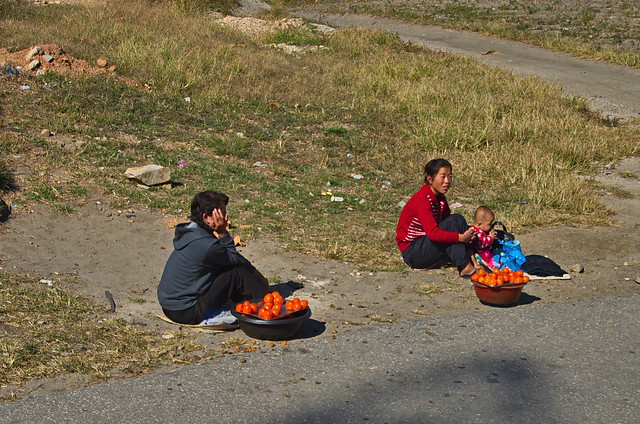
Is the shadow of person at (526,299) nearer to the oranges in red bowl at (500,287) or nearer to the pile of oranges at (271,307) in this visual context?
the oranges in red bowl at (500,287)

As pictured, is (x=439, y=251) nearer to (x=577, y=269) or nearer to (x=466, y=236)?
(x=466, y=236)

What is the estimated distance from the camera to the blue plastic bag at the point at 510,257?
7.32 meters

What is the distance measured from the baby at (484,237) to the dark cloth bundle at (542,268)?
1.20ft

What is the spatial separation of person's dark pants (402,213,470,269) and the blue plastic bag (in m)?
0.33

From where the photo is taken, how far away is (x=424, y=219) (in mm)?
7273

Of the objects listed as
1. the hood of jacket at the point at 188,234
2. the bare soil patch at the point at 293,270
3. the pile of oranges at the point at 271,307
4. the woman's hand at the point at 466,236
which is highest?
the hood of jacket at the point at 188,234

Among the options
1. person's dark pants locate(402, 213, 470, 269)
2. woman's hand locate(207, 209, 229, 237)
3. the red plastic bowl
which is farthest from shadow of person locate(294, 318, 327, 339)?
person's dark pants locate(402, 213, 470, 269)

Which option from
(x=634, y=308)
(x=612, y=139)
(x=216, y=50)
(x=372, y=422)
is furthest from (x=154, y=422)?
(x=216, y=50)

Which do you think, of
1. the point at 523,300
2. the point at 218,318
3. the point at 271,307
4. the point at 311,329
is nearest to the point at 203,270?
the point at 218,318

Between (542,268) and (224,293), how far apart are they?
2881 mm

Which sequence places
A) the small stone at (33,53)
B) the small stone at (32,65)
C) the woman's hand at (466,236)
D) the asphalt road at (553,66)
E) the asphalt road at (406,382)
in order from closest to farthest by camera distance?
1. the asphalt road at (406,382)
2. the woman's hand at (466,236)
3. the small stone at (32,65)
4. the small stone at (33,53)
5. the asphalt road at (553,66)

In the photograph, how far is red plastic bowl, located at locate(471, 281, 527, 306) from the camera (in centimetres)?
630

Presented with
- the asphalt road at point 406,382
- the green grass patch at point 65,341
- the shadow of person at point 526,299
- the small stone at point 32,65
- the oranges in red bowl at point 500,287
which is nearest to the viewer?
the asphalt road at point 406,382

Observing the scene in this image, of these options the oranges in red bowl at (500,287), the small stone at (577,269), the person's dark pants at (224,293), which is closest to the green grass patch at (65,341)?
the person's dark pants at (224,293)
